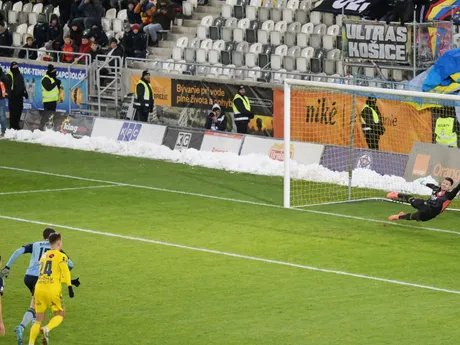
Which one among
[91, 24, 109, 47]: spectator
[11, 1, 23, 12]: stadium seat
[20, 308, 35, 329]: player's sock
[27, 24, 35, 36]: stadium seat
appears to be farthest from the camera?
[11, 1, 23, 12]: stadium seat

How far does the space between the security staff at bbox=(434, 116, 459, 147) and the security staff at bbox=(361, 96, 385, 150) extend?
4.41 ft

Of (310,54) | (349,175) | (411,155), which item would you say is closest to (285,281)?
(349,175)

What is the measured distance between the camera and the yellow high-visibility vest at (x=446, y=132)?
24.4 m

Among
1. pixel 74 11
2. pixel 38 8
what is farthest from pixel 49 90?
pixel 38 8

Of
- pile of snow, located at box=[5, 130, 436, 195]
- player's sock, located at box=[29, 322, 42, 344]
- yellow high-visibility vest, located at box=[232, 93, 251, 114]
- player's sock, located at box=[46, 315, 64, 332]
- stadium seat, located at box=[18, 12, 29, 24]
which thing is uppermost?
stadium seat, located at box=[18, 12, 29, 24]

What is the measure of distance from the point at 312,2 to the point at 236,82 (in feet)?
16.4

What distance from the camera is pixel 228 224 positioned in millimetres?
20844

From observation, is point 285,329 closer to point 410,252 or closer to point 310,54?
point 410,252

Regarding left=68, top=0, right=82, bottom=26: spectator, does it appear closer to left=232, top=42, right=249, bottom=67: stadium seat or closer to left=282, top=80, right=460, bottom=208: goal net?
left=232, top=42, right=249, bottom=67: stadium seat

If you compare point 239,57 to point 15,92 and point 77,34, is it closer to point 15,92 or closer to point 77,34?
point 15,92

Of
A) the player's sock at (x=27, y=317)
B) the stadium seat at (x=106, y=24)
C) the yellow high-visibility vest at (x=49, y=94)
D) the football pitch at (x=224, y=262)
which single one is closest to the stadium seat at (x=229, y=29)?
the stadium seat at (x=106, y=24)

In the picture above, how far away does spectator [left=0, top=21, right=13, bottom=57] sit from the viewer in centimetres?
3847

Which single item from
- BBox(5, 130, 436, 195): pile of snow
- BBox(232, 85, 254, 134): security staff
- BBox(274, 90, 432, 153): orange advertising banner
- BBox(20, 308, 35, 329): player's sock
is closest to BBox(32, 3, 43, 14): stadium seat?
BBox(5, 130, 436, 195): pile of snow

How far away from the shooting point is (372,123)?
25.8 m
